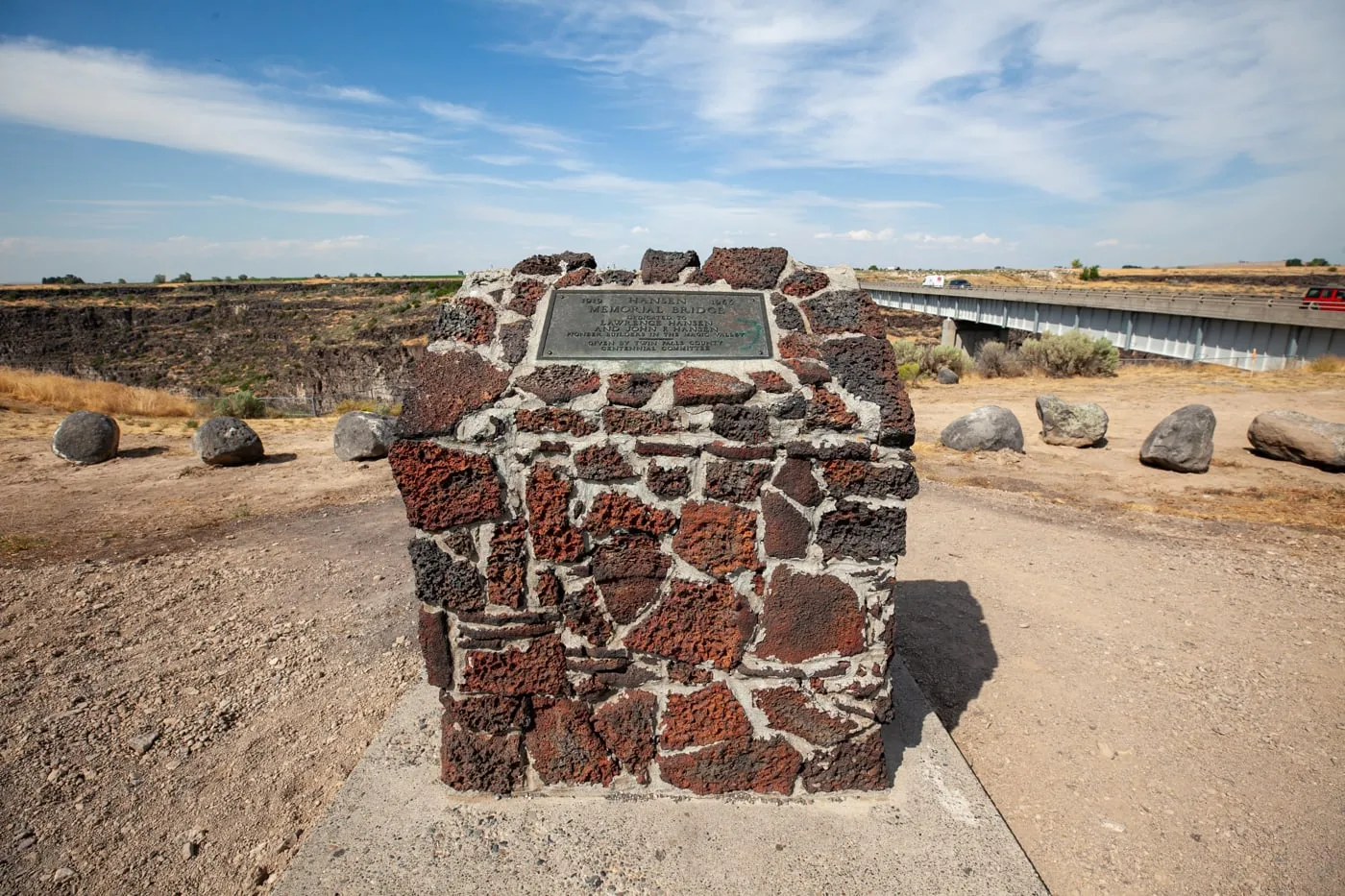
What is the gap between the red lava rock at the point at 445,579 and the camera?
2582 millimetres

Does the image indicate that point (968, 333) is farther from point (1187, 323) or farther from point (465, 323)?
point (465, 323)

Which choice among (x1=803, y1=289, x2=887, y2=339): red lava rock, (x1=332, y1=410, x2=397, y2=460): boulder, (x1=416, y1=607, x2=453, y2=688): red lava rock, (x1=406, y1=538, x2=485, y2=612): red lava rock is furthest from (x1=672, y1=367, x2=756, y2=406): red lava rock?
(x1=332, y1=410, x2=397, y2=460): boulder

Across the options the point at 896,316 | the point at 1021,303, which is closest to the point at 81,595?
the point at 1021,303

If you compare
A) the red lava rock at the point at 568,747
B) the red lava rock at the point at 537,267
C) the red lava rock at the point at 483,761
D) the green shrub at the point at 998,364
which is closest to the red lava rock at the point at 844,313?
the red lava rock at the point at 537,267

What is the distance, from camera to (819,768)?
2766 millimetres

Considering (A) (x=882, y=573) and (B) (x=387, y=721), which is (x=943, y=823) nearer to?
(A) (x=882, y=573)

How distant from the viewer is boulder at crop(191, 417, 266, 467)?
910 centimetres

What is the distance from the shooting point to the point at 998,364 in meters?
19.2

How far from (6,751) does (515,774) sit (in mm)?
2733

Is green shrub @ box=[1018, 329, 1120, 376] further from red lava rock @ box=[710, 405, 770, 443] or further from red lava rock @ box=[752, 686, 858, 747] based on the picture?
red lava rock @ box=[710, 405, 770, 443]

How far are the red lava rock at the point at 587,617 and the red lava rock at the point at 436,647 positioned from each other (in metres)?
0.48

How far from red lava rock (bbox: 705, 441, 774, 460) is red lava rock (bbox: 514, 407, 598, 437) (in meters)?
0.47

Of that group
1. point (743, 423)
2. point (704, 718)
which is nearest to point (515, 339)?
point (743, 423)

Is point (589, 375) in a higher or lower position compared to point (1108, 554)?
higher
